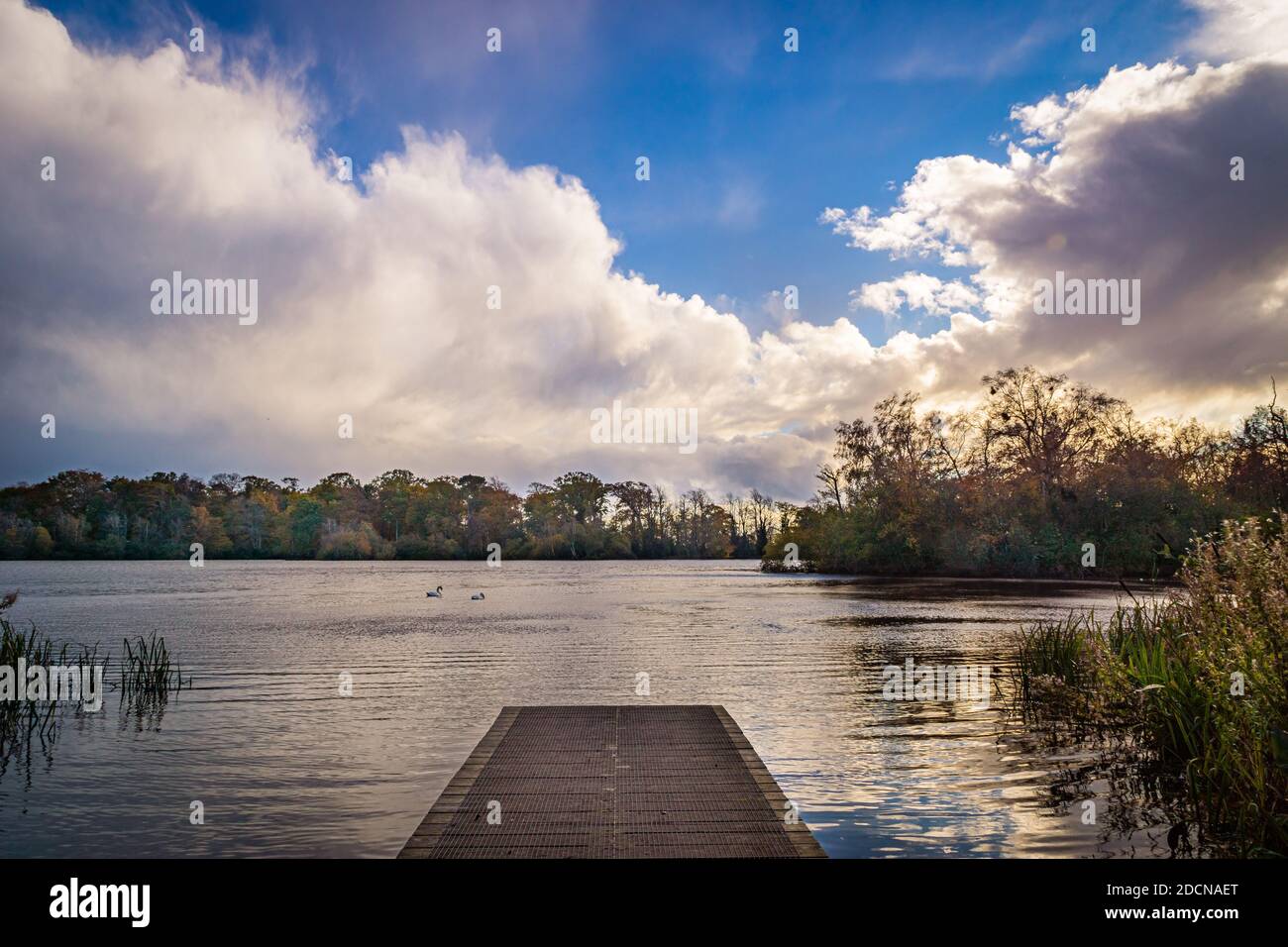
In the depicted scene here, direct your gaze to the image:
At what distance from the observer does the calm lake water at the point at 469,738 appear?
6965mm

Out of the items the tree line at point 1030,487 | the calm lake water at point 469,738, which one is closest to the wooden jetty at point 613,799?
the calm lake water at point 469,738

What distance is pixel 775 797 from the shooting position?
700cm

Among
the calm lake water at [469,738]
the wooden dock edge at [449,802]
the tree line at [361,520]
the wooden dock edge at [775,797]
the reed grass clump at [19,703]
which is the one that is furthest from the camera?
the tree line at [361,520]

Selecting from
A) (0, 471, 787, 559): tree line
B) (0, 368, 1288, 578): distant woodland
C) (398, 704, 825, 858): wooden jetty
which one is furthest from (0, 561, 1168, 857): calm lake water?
(0, 471, 787, 559): tree line

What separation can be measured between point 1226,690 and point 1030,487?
51841mm

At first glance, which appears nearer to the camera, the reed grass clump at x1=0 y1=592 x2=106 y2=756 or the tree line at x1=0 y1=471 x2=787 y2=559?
→ the reed grass clump at x1=0 y1=592 x2=106 y2=756

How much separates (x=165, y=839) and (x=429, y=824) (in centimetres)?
230

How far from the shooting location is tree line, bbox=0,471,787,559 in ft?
341

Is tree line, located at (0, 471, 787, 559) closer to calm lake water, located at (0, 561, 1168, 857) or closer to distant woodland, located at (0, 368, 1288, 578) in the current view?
distant woodland, located at (0, 368, 1288, 578)

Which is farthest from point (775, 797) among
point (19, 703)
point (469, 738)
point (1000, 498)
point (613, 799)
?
point (1000, 498)

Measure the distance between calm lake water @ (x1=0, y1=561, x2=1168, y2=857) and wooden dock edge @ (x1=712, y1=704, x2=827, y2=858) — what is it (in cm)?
37

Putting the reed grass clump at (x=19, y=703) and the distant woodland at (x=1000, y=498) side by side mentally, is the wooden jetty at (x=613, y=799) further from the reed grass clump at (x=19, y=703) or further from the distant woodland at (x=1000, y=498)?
the distant woodland at (x=1000, y=498)

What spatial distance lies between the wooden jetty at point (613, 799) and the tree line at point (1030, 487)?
1768 inches

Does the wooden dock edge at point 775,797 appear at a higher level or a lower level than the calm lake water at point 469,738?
higher
